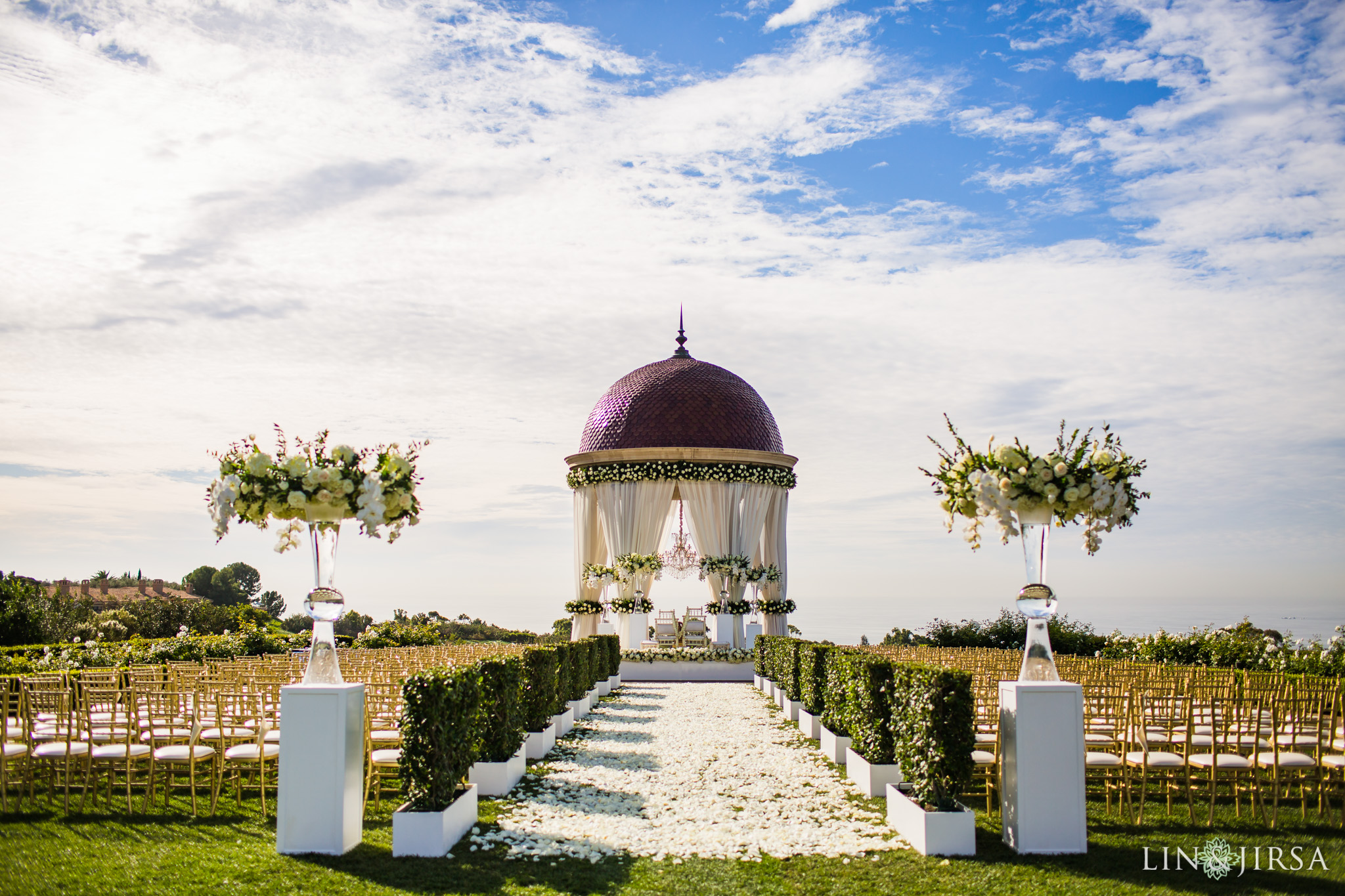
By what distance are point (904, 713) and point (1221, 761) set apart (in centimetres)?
272

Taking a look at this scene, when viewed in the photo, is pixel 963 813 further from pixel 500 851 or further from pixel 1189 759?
pixel 500 851

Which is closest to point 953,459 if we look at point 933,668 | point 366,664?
point 933,668

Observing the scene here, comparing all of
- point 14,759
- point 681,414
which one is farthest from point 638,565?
point 14,759

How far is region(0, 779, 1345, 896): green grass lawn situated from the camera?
5852 millimetres

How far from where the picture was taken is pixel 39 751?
25.9ft

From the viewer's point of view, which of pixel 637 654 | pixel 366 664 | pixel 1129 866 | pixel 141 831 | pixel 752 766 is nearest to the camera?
pixel 1129 866

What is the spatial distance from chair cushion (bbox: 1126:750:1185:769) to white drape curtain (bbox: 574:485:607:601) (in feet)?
57.7

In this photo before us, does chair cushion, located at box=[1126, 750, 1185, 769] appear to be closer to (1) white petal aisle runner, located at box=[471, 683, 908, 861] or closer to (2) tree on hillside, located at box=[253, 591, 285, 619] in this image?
(1) white petal aisle runner, located at box=[471, 683, 908, 861]

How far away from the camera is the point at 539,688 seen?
432 inches

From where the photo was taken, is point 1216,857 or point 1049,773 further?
point 1049,773

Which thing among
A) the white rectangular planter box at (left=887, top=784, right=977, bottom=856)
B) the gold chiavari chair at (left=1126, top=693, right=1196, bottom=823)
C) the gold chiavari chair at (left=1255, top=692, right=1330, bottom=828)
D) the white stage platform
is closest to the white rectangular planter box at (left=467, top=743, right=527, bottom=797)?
the white rectangular planter box at (left=887, top=784, right=977, bottom=856)

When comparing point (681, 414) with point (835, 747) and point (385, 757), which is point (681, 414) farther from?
point (385, 757)

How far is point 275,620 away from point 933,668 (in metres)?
21.4

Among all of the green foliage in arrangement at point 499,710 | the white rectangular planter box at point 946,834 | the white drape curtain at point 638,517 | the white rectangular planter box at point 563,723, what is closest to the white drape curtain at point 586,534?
the white drape curtain at point 638,517
